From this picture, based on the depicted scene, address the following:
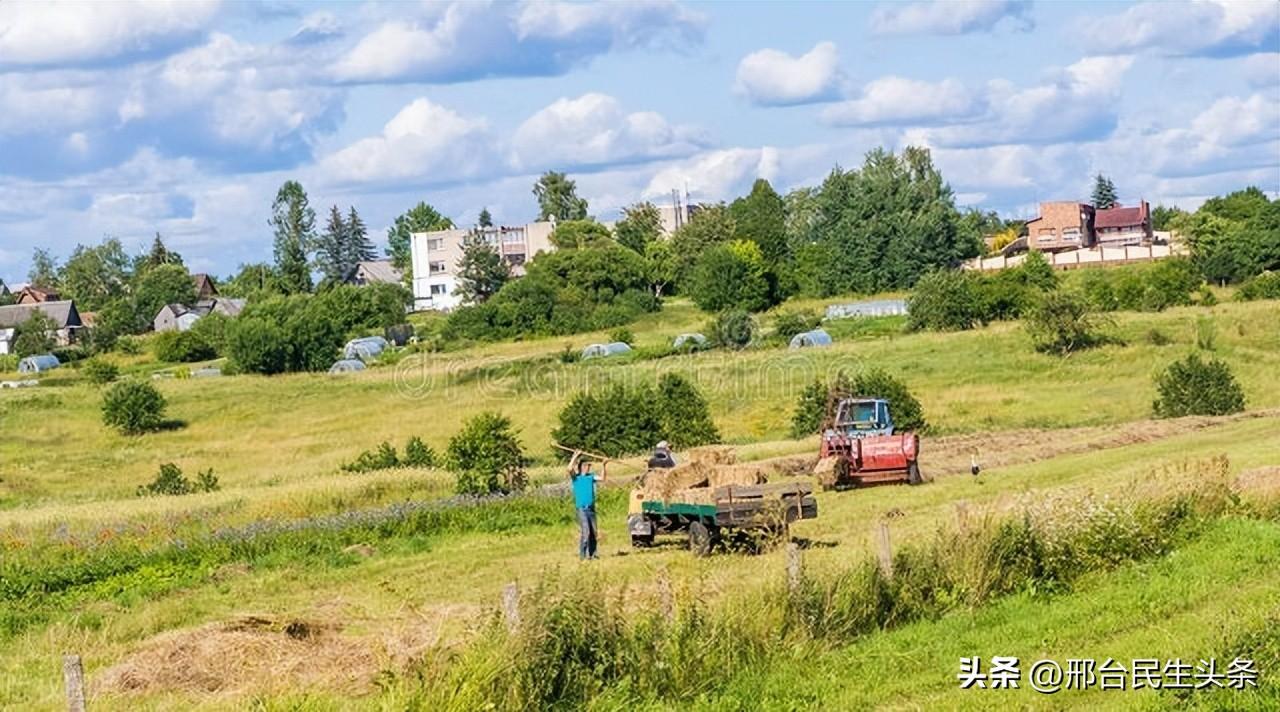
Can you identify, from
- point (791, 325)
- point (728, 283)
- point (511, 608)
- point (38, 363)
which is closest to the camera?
point (511, 608)

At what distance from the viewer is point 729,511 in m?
22.7

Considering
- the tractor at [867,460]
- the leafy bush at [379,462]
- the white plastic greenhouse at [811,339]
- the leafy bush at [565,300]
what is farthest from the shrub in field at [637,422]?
the leafy bush at [565,300]

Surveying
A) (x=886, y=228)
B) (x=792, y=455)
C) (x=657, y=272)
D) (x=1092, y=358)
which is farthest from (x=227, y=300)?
(x=792, y=455)

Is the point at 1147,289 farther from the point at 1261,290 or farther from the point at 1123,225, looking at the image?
the point at 1123,225

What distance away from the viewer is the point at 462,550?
26.9m

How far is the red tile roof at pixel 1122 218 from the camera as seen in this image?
452 feet

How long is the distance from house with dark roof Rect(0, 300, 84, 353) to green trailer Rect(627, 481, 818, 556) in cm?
11967

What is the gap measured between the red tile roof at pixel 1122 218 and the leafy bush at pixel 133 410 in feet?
307

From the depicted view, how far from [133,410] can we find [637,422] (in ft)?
107

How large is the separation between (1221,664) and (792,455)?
27.3 m

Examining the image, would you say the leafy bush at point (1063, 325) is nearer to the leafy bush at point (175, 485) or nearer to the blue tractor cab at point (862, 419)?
the blue tractor cab at point (862, 419)

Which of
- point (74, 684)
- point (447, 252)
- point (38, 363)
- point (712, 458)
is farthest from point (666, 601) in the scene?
point (447, 252)

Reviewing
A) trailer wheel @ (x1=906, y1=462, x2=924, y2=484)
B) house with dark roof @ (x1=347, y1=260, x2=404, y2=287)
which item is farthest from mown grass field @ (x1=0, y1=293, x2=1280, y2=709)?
house with dark roof @ (x1=347, y1=260, x2=404, y2=287)

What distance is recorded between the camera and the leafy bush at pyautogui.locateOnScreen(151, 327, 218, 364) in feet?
366
